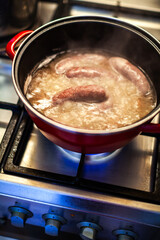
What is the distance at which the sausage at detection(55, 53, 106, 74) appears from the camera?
1.11 meters

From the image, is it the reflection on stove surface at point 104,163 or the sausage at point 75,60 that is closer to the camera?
the reflection on stove surface at point 104,163

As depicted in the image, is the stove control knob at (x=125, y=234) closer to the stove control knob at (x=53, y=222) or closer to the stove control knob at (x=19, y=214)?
the stove control knob at (x=53, y=222)

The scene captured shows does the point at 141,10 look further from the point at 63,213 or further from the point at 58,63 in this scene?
the point at 63,213

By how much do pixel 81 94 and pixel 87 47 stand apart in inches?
14.9

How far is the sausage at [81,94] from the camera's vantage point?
932 millimetres

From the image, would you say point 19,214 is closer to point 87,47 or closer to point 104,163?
point 104,163

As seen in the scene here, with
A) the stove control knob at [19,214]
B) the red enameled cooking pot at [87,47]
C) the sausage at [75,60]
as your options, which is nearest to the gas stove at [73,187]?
the stove control knob at [19,214]

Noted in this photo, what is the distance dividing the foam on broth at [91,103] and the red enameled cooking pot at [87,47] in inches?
2.1

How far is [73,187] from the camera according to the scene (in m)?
0.81

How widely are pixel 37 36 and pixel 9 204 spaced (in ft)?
2.04

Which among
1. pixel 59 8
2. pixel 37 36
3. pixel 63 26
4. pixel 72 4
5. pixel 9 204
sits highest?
pixel 72 4

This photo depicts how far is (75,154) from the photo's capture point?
928mm

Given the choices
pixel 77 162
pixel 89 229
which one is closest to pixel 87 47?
pixel 77 162

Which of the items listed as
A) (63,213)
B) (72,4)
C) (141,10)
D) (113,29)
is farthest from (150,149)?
(72,4)
